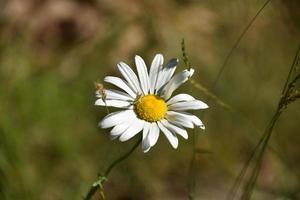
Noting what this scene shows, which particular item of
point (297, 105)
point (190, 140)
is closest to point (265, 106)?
point (297, 105)

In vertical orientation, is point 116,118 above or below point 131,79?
below

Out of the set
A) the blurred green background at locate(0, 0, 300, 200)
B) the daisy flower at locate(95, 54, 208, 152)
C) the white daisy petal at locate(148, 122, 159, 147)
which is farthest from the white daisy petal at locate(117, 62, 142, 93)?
the blurred green background at locate(0, 0, 300, 200)

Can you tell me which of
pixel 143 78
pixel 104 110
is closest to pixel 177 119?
pixel 143 78

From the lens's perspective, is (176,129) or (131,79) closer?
(176,129)

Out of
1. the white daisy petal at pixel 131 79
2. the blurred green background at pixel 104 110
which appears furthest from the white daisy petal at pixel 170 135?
the blurred green background at pixel 104 110

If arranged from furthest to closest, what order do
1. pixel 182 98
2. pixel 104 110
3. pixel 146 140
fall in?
pixel 104 110 → pixel 182 98 → pixel 146 140

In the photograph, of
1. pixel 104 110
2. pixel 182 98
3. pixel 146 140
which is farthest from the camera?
pixel 104 110

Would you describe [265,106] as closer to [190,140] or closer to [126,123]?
[190,140]

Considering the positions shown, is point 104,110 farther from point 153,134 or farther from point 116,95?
point 153,134
